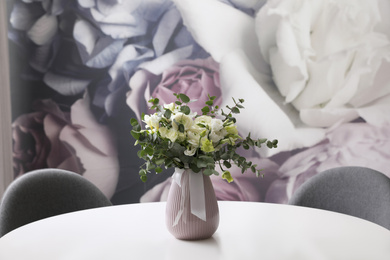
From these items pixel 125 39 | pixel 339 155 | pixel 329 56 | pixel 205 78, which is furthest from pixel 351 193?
pixel 125 39

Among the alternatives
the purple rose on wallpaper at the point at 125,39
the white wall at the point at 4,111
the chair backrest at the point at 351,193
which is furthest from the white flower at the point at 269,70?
the white wall at the point at 4,111

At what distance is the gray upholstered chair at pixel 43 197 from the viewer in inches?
78.2

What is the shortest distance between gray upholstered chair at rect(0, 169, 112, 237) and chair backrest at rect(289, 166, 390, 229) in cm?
90

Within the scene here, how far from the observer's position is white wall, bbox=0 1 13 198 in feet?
9.75

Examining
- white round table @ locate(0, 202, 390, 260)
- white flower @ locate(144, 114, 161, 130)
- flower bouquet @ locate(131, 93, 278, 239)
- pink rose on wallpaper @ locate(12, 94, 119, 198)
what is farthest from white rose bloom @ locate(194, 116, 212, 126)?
pink rose on wallpaper @ locate(12, 94, 119, 198)

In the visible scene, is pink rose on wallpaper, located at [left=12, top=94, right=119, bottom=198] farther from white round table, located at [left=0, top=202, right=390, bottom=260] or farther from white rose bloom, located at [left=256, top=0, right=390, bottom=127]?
white round table, located at [left=0, top=202, right=390, bottom=260]

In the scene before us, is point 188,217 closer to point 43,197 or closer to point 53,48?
point 43,197

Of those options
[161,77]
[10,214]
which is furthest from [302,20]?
[10,214]

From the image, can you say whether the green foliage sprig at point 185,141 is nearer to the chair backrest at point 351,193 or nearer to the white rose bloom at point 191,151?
the white rose bloom at point 191,151

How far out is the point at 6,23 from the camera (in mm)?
3025

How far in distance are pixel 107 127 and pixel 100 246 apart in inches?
72.7

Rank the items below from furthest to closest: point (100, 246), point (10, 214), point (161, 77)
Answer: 1. point (161, 77)
2. point (10, 214)
3. point (100, 246)

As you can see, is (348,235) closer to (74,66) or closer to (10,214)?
(10,214)

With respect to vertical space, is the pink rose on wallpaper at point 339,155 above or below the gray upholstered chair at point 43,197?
below
